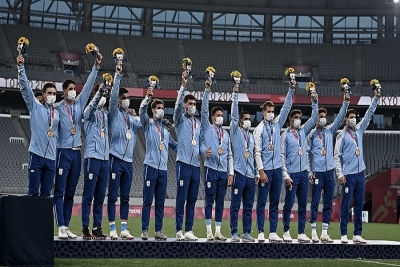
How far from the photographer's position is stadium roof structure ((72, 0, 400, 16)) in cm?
4612

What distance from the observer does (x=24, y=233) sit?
955 cm

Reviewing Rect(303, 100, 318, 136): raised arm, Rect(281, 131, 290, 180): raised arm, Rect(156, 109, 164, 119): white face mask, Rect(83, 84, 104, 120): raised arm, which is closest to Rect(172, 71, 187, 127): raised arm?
Rect(156, 109, 164, 119): white face mask

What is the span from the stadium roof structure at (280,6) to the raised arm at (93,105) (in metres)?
34.3

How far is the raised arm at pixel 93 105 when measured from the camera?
1225 centimetres

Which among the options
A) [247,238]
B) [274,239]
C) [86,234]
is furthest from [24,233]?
[274,239]

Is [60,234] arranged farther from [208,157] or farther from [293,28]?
[293,28]

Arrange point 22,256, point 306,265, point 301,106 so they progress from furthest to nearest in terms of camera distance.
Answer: point 301,106 → point 306,265 → point 22,256

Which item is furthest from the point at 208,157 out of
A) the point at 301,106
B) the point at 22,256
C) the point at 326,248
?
the point at 301,106

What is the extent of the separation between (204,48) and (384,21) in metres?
12.3

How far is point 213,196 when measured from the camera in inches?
522

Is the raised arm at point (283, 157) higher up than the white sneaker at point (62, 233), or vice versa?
the raised arm at point (283, 157)

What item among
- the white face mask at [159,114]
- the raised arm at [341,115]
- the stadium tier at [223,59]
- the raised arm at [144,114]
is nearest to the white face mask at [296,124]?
the raised arm at [341,115]

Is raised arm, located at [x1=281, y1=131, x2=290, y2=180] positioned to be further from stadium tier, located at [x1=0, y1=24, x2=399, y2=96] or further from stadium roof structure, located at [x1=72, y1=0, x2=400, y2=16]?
stadium roof structure, located at [x1=72, y1=0, x2=400, y2=16]

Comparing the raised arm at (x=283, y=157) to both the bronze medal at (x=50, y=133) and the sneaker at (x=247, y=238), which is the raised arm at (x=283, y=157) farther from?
the bronze medal at (x=50, y=133)
